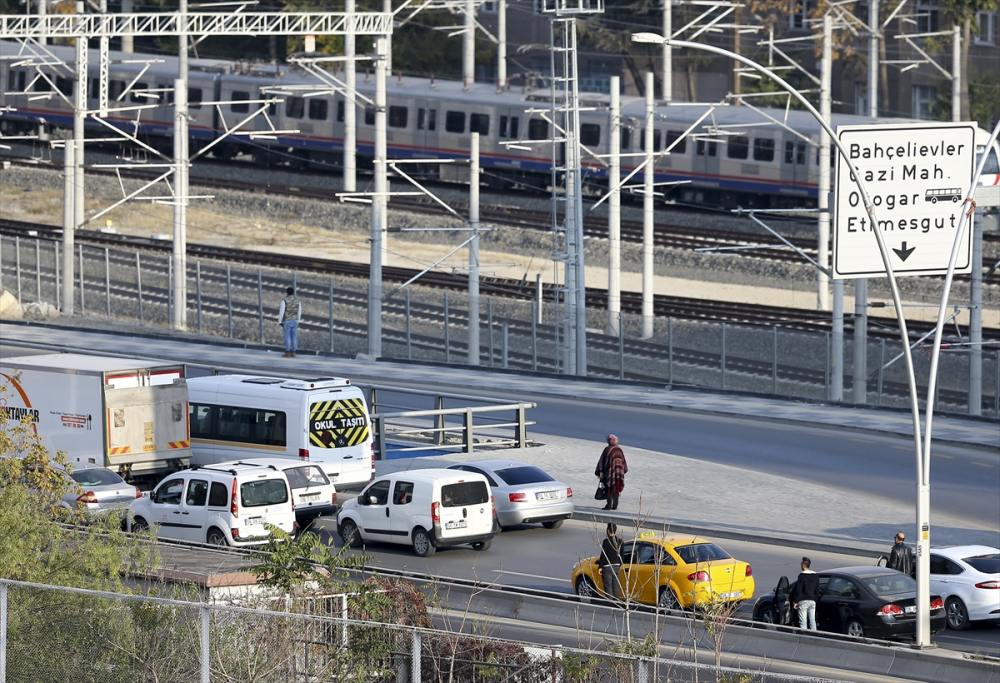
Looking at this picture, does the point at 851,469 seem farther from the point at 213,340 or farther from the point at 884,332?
the point at 213,340

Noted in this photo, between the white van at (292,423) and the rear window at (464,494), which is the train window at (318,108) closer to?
the white van at (292,423)

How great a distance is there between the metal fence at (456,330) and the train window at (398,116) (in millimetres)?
12834

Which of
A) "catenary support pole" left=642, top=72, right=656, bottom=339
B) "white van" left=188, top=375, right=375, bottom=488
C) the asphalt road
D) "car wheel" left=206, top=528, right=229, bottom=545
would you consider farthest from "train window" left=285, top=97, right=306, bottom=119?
"car wheel" left=206, top=528, right=229, bottom=545

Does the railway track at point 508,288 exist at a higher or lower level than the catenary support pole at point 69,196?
lower

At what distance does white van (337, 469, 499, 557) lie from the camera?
2264 cm

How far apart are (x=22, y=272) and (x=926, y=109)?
143ft

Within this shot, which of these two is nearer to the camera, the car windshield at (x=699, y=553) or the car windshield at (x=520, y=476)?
the car windshield at (x=699, y=553)

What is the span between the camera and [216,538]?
73.3 feet

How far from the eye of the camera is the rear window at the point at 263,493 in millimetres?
22312

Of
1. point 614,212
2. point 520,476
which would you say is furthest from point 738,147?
point 520,476

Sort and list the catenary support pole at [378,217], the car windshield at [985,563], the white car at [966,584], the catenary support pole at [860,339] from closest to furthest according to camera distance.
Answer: the white car at [966,584] < the car windshield at [985,563] < the catenary support pole at [860,339] < the catenary support pole at [378,217]

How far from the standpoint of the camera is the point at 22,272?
172ft

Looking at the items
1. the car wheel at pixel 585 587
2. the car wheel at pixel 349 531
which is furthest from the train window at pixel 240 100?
the car wheel at pixel 585 587

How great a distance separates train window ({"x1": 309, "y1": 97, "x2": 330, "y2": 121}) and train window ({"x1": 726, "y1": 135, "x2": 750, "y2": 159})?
54.5 ft
